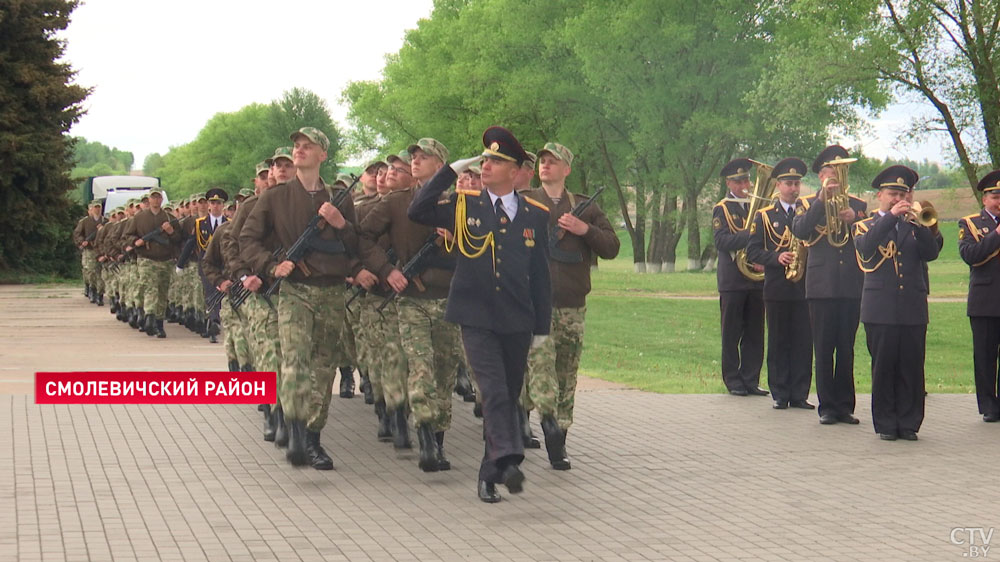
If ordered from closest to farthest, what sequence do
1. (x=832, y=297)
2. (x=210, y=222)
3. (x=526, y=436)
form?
(x=526, y=436) → (x=832, y=297) → (x=210, y=222)

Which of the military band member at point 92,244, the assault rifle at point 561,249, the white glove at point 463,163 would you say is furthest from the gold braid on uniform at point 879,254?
the military band member at point 92,244

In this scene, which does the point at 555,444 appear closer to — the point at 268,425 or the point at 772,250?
the point at 268,425

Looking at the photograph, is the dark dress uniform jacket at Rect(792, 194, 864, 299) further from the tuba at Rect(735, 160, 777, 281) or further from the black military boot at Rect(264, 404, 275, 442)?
the black military boot at Rect(264, 404, 275, 442)

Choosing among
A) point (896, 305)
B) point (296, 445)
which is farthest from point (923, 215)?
point (296, 445)

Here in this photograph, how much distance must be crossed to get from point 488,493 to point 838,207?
494 centimetres

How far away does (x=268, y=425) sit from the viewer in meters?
11.4

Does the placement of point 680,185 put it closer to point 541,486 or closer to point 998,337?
point 998,337

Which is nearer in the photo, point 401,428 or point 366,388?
point 401,428

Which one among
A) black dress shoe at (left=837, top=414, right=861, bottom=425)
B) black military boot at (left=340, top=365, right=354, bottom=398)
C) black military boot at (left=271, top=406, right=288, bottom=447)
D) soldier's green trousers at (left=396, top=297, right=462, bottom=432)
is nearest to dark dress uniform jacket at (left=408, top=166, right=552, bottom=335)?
soldier's green trousers at (left=396, top=297, right=462, bottom=432)

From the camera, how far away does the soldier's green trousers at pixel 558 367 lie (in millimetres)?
10000

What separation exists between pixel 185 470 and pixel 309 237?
66.5 inches

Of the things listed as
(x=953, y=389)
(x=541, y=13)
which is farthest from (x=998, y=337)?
(x=541, y=13)

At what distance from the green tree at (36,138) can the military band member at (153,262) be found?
87.9 ft

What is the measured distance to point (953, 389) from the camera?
16.0 m
